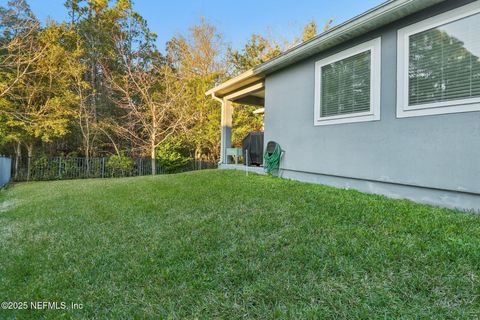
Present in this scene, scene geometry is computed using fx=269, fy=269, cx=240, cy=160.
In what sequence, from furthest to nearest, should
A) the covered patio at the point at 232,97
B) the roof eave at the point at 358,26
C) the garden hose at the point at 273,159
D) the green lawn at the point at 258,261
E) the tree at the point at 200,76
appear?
the tree at the point at 200,76, the covered patio at the point at 232,97, the garden hose at the point at 273,159, the roof eave at the point at 358,26, the green lawn at the point at 258,261

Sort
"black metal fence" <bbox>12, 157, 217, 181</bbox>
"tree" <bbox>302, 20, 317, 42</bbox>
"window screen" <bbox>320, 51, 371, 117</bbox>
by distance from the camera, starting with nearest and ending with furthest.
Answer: "window screen" <bbox>320, 51, 371, 117</bbox>
"black metal fence" <bbox>12, 157, 217, 181</bbox>
"tree" <bbox>302, 20, 317, 42</bbox>

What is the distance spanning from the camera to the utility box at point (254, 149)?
26.3 ft

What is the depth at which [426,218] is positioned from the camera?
304 cm

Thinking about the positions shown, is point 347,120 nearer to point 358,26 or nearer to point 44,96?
point 358,26

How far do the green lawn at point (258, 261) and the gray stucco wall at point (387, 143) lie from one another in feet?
1.44

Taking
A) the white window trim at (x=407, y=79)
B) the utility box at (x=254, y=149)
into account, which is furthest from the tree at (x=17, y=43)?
the white window trim at (x=407, y=79)

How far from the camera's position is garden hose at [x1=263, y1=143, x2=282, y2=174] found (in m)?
6.62

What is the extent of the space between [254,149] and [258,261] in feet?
19.5

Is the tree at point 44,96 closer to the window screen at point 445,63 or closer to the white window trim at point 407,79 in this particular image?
the white window trim at point 407,79

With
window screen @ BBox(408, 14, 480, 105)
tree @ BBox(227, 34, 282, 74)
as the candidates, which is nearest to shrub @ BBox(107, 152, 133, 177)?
tree @ BBox(227, 34, 282, 74)

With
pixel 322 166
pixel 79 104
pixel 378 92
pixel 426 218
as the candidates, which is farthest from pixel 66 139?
pixel 426 218

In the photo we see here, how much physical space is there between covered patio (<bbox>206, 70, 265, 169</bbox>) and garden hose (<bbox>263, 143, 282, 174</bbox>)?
1169 mm

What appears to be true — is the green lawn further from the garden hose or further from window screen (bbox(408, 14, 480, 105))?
the garden hose

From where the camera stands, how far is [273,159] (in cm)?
668
